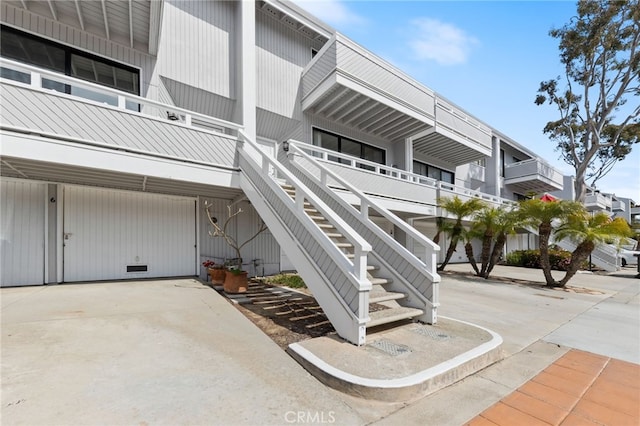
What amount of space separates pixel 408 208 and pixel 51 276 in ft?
37.2

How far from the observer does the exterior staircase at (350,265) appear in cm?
390

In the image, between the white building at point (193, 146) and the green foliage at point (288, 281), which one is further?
the green foliage at point (288, 281)

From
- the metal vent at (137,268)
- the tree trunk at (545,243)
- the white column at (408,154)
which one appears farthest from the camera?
the white column at (408,154)

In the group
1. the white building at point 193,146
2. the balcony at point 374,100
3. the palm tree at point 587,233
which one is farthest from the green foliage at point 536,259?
the white building at point 193,146

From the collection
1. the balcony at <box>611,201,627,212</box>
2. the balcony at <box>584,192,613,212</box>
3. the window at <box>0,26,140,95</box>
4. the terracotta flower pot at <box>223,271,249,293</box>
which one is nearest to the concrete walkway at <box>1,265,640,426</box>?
the terracotta flower pot at <box>223,271,249,293</box>

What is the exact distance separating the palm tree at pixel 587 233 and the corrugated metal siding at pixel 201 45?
41.3 ft

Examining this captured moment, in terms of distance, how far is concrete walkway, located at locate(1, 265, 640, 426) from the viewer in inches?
95.9

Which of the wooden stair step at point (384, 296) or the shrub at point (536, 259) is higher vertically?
the wooden stair step at point (384, 296)

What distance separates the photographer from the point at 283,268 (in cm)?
1036

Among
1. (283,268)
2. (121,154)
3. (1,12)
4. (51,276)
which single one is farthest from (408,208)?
(1,12)

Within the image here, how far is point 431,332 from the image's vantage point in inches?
170

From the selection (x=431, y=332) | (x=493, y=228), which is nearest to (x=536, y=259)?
(x=493, y=228)

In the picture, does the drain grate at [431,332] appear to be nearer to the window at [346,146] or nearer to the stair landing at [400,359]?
the stair landing at [400,359]

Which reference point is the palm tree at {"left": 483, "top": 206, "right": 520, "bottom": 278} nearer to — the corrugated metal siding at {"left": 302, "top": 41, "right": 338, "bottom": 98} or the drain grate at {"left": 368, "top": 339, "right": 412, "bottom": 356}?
the corrugated metal siding at {"left": 302, "top": 41, "right": 338, "bottom": 98}
